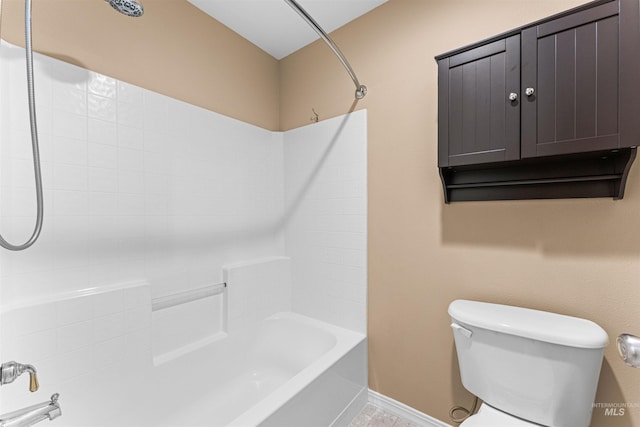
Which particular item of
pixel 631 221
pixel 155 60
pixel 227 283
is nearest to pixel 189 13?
pixel 155 60

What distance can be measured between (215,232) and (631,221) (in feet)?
6.58

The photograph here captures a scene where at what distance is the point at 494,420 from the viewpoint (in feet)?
3.55

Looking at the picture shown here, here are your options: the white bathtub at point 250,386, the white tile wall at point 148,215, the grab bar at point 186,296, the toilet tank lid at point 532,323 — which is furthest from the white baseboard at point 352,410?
the grab bar at point 186,296

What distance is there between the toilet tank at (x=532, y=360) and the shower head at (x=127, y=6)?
5.98ft

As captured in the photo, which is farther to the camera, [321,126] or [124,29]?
[321,126]

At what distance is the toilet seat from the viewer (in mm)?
1056

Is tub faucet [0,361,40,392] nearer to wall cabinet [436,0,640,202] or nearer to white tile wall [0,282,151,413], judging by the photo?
white tile wall [0,282,151,413]

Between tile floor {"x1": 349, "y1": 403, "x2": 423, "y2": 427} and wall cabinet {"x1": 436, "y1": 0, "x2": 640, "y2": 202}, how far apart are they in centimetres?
136

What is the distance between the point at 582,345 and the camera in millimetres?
952

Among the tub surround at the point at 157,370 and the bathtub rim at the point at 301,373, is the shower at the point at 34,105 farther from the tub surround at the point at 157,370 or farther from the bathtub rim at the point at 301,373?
the bathtub rim at the point at 301,373

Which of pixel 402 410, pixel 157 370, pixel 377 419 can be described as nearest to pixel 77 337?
pixel 157 370

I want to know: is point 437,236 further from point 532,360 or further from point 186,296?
point 186,296

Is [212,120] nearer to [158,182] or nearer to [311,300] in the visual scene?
[158,182]

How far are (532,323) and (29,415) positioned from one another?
1663mm
